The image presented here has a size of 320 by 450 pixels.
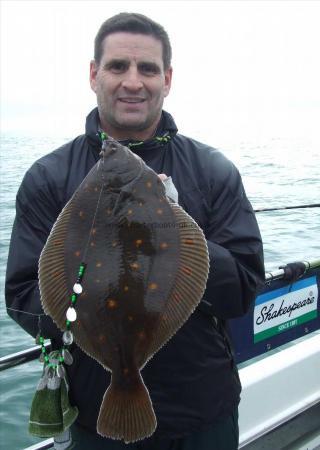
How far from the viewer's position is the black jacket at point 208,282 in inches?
80.0

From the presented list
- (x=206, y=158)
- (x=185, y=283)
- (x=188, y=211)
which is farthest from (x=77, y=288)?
(x=206, y=158)

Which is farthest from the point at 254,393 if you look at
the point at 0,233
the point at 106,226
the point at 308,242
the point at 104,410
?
the point at 0,233

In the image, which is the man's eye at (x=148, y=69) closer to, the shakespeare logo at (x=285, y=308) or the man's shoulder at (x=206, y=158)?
the man's shoulder at (x=206, y=158)

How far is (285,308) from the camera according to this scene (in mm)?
4039

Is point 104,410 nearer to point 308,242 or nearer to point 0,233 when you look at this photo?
point 308,242

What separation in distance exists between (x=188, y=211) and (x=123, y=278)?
55 centimetres

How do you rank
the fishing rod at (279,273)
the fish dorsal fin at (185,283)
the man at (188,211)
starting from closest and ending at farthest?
1. the fish dorsal fin at (185,283)
2. the man at (188,211)
3. the fishing rod at (279,273)

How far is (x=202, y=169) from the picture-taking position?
7.49 feet

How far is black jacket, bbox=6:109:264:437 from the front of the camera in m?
2.03

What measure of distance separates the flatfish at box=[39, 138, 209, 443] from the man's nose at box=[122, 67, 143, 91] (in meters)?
0.49

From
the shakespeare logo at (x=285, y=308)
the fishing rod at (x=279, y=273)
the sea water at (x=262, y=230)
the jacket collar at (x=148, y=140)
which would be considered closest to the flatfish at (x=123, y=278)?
the jacket collar at (x=148, y=140)

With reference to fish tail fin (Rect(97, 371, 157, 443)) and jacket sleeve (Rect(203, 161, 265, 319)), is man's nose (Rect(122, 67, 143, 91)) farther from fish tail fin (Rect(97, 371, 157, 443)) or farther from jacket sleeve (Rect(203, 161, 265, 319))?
fish tail fin (Rect(97, 371, 157, 443))

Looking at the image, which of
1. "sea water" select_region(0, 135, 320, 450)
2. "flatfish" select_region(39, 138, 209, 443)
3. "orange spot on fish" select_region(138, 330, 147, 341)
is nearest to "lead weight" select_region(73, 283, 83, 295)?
"flatfish" select_region(39, 138, 209, 443)

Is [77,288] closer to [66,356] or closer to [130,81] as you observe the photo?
[66,356]
